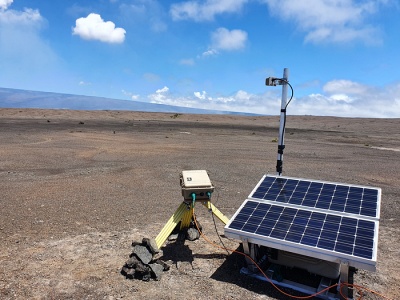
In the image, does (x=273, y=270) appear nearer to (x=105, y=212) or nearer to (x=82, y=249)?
(x=82, y=249)

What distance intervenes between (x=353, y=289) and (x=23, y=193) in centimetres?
1029

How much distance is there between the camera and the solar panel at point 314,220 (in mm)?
5207

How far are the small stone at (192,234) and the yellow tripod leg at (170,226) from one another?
2.56 ft

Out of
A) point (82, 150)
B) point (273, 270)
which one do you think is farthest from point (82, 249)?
point (82, 150)

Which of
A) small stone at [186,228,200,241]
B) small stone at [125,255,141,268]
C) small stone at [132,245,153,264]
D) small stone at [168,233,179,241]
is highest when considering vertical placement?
small stone at [132,245,153,264]

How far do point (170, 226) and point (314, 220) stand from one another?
2.82 metres

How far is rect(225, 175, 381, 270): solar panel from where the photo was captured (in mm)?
5207

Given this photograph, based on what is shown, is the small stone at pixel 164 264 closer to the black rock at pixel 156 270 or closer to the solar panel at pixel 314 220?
the black rock at pixel 156 270

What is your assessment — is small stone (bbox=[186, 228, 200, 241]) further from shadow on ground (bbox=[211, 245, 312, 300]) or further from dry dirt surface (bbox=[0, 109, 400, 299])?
shadow on ground (bbox=[211, 245, 312, 300])

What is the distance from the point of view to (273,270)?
6.22 metres

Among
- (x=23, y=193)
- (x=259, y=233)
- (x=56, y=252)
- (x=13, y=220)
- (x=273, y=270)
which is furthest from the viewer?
(x=23, y=193)

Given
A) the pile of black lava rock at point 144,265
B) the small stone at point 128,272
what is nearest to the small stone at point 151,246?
the pile of black lava rock at point 144,265

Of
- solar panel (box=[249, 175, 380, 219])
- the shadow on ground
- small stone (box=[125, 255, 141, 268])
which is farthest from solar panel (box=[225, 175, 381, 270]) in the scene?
small stone (box=[125, 255, 141, 268])

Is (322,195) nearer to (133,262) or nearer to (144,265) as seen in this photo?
(144,265)
